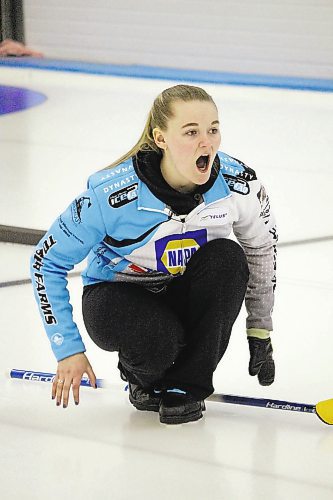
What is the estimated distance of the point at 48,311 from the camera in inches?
71.0

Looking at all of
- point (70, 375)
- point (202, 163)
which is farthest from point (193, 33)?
point (70, 375)

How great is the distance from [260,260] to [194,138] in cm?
31

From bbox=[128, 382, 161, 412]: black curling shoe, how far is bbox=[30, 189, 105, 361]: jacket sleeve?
0.56ft

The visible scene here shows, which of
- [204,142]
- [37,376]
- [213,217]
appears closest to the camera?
[204,142]

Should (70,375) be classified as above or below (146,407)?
above

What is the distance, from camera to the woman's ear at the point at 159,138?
1.80 m

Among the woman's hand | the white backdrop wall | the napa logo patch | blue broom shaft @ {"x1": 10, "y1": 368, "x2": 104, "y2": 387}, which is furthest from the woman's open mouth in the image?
the white backdrop wall

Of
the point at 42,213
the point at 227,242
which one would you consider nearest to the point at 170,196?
the point at 227,242

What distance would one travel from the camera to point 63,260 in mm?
1808

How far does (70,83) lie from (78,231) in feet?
17.3

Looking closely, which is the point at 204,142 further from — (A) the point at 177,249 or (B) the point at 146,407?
(B) the point at 146,407

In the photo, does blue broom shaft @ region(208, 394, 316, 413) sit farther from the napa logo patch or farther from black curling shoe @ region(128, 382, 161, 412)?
the napa logo patch

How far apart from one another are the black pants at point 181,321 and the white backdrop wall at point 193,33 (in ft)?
18.8

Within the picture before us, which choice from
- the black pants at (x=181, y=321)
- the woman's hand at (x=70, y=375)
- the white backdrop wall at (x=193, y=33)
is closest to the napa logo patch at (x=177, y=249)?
the black pants at (x=181, y=321)
